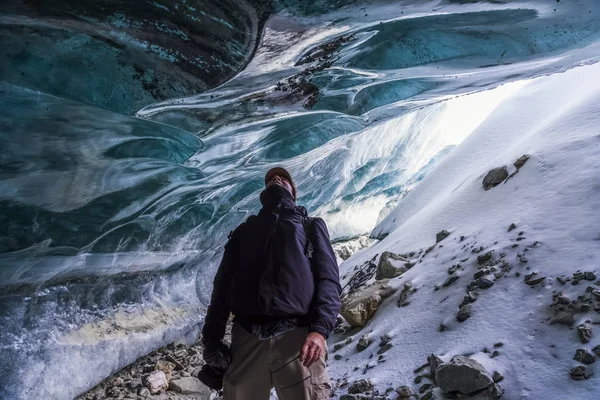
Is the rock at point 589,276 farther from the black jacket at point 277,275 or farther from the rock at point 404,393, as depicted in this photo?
the black jacket at point 277,275

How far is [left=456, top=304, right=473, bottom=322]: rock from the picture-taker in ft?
11.9

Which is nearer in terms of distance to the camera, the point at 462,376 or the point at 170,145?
the point at 462,376

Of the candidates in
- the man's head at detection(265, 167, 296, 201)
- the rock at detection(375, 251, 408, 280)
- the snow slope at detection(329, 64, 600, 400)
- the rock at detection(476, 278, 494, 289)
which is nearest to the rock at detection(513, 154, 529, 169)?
the snow slope at detection(329, 64, 600, 400)

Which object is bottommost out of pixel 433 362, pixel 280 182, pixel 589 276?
pixel 433 362

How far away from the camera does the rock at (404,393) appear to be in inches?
124

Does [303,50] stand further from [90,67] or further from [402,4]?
[90,67]

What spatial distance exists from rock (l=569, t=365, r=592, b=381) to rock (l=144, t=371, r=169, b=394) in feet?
13.7

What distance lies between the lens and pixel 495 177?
589 centimetres

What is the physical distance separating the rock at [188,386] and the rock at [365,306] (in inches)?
68.2

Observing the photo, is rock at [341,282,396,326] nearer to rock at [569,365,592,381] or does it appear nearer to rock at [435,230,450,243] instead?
rock at [435,230,450,243]

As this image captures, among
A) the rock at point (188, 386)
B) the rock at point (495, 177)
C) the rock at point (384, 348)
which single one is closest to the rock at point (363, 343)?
the rock at point (384, 348)

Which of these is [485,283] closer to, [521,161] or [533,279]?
[533,279]

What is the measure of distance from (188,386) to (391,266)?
8.32ft

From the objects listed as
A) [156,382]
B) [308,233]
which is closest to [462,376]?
[308,233]
